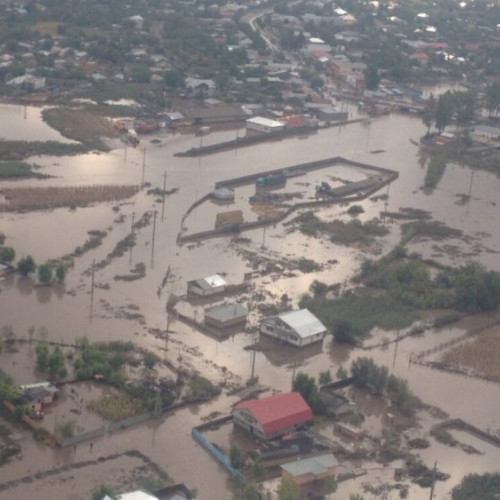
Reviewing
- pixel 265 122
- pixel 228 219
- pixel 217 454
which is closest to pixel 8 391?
pixel 217 454

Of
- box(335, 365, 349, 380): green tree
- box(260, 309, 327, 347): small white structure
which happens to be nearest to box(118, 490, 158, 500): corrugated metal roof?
box(335, 365, 349, 380): green tree

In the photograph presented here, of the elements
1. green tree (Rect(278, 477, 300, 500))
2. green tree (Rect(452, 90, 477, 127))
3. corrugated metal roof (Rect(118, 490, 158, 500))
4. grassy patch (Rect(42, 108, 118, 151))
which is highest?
green tree (Rect(452, 90, 477, 127))

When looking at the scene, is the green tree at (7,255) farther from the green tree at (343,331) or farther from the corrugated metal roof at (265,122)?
the corrugated metal roof at (265,122)

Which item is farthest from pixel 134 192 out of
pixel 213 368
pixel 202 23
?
pixel 202 23

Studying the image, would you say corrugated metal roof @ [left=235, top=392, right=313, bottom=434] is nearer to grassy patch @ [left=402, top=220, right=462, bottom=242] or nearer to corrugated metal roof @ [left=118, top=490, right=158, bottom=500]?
corrugated metal roof @ [left=118, top=490, right=158, bottom=500]

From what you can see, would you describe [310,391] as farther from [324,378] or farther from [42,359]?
[42,359]

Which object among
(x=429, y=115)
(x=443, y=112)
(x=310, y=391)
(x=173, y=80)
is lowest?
(x=310, y=391)

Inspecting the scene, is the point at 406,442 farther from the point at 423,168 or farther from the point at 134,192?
the point at 423,168

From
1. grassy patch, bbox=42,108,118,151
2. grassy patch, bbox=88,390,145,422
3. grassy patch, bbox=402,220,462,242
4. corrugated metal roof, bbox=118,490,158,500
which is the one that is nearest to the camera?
corrugated metal roof, bbox=118,490,158,500
